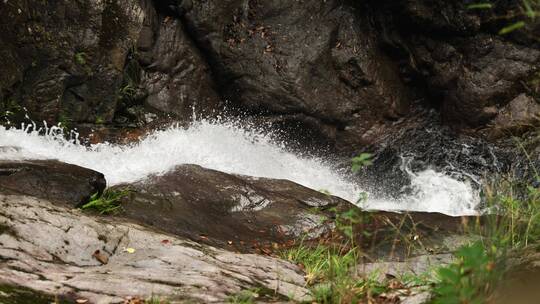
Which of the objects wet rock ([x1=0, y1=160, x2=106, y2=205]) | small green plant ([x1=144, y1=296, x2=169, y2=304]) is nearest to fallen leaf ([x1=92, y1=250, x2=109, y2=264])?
small green plant ([x1=144, y1=296, x2=169, y2=304])

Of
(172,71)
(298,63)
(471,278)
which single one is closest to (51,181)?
(172,71)

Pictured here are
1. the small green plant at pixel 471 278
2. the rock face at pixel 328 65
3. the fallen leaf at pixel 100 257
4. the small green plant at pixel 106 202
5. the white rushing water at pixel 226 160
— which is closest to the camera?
the small green plant at pixel 471 278

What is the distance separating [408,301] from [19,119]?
6.96m

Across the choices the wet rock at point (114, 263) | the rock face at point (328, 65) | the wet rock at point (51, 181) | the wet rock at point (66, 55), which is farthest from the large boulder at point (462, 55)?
the wet rock at point (114, 263)

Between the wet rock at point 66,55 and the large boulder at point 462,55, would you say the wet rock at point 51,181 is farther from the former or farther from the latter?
the large boulder at point 462,55

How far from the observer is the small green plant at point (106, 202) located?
571 cm

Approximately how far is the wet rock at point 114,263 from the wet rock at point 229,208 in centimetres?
117

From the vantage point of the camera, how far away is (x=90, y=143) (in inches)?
342

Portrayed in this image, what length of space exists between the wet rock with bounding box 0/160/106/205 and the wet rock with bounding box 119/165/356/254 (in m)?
0.50

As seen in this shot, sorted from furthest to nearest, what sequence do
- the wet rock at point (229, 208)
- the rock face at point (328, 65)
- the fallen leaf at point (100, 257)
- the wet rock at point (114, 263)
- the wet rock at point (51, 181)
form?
1. the rock face at point (328, 65)
2. the wet rock at point (229, 208)
3. the wet rock at point (51, 181)
4. the fallen leaf at point (100, 257)
5. the wet rock at point (114, 263)

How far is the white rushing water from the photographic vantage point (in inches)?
307

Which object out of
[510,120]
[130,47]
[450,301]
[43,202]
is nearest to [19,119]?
[130,47]

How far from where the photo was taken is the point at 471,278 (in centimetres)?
224

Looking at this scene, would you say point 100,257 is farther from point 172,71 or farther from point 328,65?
point 328,65
